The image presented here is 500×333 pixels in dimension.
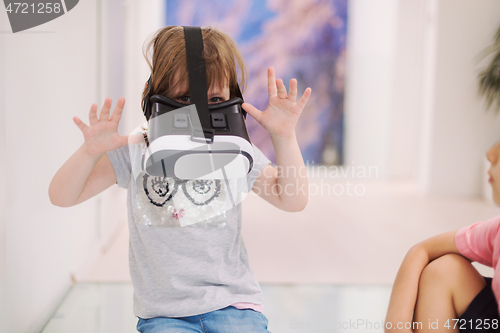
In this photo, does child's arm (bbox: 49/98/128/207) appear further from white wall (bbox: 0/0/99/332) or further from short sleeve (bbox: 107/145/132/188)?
white wall (bbox: 0/0/99/332)

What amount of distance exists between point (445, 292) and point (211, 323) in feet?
0.99

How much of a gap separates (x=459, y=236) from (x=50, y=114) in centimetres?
73

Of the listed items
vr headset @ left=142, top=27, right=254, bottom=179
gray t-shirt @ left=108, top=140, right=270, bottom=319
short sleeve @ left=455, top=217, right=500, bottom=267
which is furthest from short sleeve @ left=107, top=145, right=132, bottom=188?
short sleeve @ left=455, top=217, right=500, bottom=267

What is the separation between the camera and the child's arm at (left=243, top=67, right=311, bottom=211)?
0.53 meters

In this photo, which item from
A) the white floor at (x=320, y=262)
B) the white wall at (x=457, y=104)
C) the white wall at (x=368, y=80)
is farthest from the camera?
the white wall at (x=368, y=80)

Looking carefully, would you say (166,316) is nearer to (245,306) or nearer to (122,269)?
(245,306)

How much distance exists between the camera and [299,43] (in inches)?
81.2

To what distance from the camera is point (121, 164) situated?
57 cm

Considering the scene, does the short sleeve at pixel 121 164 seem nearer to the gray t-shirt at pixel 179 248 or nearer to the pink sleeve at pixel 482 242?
the gray t-shirt at pixel 179 248

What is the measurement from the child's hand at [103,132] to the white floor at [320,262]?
45 centimetres

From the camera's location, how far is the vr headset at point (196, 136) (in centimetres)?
43

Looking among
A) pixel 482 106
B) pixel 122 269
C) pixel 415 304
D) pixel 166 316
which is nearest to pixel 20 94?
pixel 166 316

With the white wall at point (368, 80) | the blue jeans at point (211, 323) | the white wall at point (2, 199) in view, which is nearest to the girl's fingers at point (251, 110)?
the blue jeans at point (211, 323)

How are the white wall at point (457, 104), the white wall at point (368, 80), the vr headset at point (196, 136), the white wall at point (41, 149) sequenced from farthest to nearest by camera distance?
the white wall at point (368, 80), the white wall at point (457, 104), the white wall at point (41, 149), the vr headset at point (196, 136)
